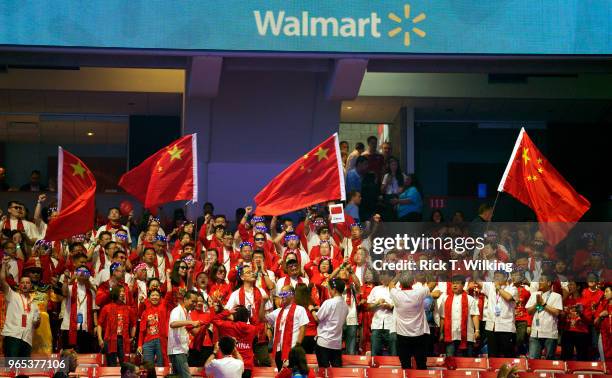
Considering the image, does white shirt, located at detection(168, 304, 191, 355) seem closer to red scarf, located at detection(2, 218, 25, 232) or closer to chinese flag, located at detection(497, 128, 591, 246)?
red scarf, located at detection(2, 218, 25, 232)

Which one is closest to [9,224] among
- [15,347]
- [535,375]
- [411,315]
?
[15,347]

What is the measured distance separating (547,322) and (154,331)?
613 cm

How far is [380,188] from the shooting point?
79.4 feet

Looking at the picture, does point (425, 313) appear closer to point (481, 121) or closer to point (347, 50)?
point (347, 50)

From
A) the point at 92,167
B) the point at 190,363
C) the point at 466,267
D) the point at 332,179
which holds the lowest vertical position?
the point at 190,363

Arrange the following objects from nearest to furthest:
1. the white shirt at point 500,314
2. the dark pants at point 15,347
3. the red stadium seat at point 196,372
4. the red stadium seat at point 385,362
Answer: the red stadium seat at point 196,372 < the dark pants at point 15,347 < the red stadium seat at point 385,362 < the white shirt at point 500,314

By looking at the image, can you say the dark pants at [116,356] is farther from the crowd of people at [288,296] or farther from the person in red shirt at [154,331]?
the person in red shirt at [154,331]

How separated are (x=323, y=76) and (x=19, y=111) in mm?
8471

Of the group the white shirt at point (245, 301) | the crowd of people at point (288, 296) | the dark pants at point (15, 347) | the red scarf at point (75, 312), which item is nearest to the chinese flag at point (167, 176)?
the crowd of people at point (288, 296)

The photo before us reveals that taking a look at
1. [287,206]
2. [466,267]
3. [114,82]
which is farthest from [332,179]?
[114,82]

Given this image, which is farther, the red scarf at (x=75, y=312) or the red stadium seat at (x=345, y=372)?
the red scarf at (x=75, y=312)

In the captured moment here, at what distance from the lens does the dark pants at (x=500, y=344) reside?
1930cm

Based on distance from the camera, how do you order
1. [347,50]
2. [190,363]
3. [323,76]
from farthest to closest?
[323,76], [347,50], [190,363]

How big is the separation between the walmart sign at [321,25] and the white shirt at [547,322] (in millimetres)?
5790
